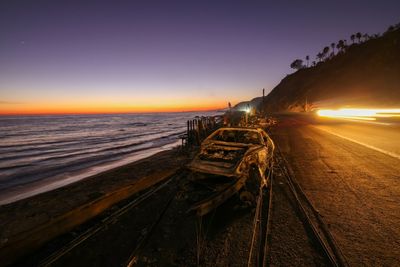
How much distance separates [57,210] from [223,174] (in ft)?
17.9

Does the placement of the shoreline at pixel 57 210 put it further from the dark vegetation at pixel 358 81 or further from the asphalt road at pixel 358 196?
the dark vegetation at pixel 358 81

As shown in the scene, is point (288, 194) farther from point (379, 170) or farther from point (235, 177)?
point (379, 170)

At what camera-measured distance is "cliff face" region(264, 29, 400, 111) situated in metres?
54.8

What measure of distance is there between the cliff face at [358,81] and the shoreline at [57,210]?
5786 centimetres

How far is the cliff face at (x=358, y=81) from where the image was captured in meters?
54.8

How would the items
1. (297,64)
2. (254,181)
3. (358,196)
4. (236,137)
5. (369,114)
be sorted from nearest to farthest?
(358,196) < (254,181) < (236,137) < (369,114) < (297,64)

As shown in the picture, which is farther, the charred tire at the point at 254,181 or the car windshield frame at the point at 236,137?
the car windshield frame at the point at 236,137

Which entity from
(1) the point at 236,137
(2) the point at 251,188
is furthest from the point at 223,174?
(1) the point at 236,137

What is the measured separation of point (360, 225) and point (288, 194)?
196 centimetres

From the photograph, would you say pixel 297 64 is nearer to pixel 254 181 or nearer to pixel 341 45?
pixel 341 45

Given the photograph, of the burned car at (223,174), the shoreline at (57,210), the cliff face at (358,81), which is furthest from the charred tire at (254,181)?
the cliff face at (358,81)

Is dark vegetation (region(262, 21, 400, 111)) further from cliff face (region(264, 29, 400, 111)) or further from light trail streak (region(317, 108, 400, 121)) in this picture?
light trail streak (region(317, 108, 400, 121))

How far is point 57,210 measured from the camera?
21.6ft

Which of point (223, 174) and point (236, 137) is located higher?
point (236, 137)
